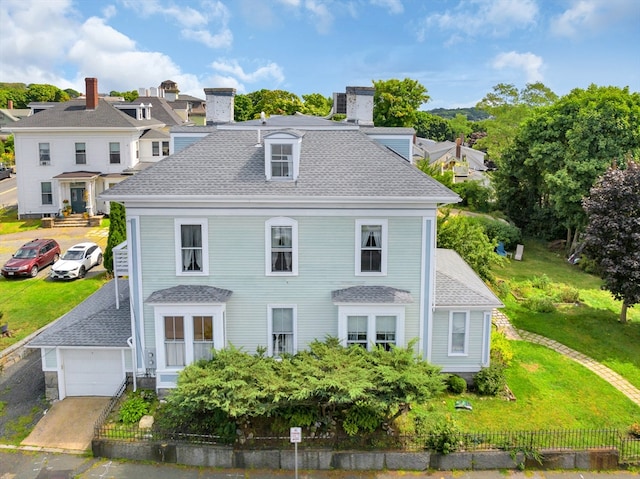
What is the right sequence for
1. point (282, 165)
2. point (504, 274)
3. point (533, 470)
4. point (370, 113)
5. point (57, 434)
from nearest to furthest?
1. point (533, 470)
2. point (57, 434)
3. point (282, 165)
4. point (370, 113)
5. point (504, 274)

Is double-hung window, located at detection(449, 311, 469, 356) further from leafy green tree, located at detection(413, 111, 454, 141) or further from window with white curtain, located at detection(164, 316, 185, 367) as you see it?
leafy green tree, located at detection(413, 111, 454, 141)

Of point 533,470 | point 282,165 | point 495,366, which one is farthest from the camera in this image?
point 495,366

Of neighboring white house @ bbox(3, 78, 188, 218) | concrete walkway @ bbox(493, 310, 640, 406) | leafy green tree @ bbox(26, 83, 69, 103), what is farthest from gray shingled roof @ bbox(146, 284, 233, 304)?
leafy green tree @ bbox(26, 83, 69, 103)

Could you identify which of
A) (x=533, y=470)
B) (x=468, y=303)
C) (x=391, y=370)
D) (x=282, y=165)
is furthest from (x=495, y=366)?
(x=282, y=165)

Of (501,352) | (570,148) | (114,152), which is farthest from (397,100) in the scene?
(501,352)

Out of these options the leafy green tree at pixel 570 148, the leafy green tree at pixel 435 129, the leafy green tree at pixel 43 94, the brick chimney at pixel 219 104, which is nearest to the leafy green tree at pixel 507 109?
the leafy green tree at pixel 570 148

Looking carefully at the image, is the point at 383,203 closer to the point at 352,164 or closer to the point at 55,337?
the point at 352,164

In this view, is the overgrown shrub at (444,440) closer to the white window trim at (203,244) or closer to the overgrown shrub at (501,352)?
the overgrown shrub at (501,352)
